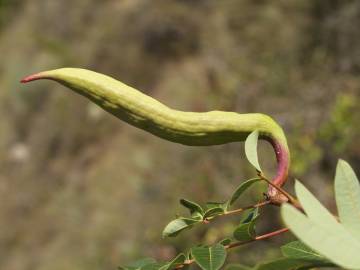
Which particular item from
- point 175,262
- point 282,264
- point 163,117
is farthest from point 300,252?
point 163,117

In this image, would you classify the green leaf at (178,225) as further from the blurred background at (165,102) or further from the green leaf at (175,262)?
the blurred background at (165,102)

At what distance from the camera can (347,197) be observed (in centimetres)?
90

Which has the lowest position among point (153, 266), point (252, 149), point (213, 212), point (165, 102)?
point (153, 266)

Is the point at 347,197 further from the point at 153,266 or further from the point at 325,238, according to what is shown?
the point at 153,266

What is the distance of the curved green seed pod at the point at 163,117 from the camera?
3.36 ft

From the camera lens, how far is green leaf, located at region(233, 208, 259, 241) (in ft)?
3.36

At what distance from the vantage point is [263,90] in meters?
4.70

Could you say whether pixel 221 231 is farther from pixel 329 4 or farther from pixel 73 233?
pixel 329 4

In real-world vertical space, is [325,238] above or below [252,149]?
below

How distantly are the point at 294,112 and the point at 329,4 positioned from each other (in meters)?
1.18

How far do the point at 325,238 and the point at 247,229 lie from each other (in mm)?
298

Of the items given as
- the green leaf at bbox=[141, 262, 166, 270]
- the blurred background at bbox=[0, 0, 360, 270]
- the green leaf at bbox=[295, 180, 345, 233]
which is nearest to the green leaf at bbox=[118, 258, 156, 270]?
the green leaf at bbox=[141, 262, 166, 270]

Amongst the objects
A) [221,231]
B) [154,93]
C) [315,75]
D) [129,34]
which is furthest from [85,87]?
[129,34]

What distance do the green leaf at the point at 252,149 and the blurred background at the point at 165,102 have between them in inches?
106
